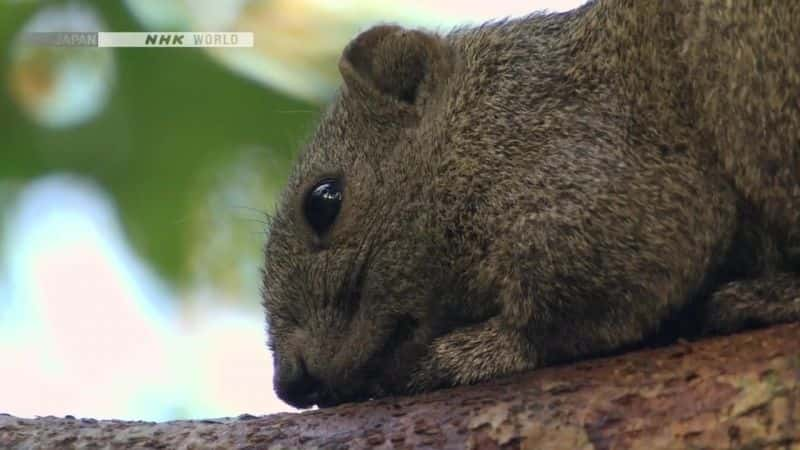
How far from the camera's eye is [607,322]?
3.94m

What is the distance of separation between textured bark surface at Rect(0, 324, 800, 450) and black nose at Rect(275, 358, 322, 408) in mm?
402

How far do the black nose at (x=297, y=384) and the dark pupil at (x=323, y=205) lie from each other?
1.59ft

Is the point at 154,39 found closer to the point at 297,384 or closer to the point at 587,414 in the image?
the point at 297,384

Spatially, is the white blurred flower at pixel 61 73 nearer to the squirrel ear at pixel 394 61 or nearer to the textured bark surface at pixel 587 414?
the squirrel ear at pixel 394 61

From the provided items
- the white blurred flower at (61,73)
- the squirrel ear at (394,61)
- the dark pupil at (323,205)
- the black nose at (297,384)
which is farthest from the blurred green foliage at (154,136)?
the black nose at (297,384)

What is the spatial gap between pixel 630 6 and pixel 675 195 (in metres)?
0.73

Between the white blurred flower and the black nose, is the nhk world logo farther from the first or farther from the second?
the black nose

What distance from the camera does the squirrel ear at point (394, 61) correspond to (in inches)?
181

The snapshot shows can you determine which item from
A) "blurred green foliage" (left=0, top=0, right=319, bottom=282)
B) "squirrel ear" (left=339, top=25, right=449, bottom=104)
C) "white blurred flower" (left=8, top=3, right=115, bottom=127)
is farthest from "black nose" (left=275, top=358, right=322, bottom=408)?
"white blurred flower" (left=8, top=3, right=115, bottom=127)

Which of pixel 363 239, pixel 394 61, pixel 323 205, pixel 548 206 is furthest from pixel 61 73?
pixel 548 206

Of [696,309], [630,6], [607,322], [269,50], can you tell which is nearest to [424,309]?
[607,322]

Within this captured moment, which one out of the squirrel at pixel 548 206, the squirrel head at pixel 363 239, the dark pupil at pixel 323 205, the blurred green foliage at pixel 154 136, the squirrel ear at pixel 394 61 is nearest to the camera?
the squirrel at pixel 548 206

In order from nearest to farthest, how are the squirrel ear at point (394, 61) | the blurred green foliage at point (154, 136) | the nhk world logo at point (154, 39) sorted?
the squirrel ear at point (394, 61)
the nhk world logo at point (154, 39)
the blurred green foliage at point (154, 136)

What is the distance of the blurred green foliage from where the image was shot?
762 cm
